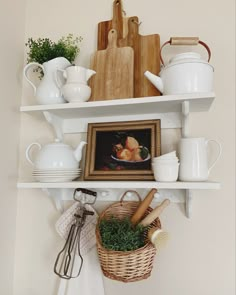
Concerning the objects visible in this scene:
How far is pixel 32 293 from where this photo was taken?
43.3 inches

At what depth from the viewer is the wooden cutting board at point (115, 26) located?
1.08 metres

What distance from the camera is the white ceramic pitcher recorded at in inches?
38.8

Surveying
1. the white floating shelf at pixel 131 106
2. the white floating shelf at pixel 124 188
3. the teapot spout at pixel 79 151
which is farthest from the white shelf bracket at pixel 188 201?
the teapot spout at pixel 79 151

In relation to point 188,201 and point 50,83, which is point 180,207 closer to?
point 188,201

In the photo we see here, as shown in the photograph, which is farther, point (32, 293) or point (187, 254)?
point (32, 293)

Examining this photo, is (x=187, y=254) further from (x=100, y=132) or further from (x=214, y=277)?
(x=100, y=132)

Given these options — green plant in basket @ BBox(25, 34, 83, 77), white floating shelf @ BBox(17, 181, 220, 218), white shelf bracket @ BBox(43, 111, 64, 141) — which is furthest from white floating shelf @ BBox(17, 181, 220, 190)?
green plant in basket @ BBox(25, 34, 83, 77)

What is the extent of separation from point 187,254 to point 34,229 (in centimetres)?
60

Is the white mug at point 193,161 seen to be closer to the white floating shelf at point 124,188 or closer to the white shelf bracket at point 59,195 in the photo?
the white floating shelf at point 124,188

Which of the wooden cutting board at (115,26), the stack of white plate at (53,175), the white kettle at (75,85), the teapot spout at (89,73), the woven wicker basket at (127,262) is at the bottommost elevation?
the woven wicker basket at (127,262)

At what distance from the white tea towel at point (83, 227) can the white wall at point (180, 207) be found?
0.11 metres

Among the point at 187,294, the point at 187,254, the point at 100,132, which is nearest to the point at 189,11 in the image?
the point at 100,132

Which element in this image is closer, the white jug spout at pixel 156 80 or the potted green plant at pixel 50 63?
the white jug spout at pixel 156 80

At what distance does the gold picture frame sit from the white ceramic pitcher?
17 centimetres
